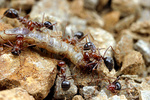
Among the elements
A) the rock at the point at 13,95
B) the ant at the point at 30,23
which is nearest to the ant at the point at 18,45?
the ant at the point at 30,23

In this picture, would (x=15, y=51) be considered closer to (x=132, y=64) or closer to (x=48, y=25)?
(x=48, y=25)

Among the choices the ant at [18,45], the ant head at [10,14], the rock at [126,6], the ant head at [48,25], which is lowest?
the ant at [18,45]

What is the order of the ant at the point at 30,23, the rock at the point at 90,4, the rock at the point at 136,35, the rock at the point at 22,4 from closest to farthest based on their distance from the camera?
the ant at the point at 30,23 < the rock at the point at 136,35 < the rock at the point at 22,4 < the rock at the point at 90,4

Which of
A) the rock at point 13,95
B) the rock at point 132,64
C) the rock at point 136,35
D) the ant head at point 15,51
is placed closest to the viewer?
the rock at point 13,95

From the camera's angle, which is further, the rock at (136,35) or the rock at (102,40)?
the rock at (136,35)

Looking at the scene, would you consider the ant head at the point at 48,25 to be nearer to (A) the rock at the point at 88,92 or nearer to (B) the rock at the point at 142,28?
(A) the rock at the point at 88,92

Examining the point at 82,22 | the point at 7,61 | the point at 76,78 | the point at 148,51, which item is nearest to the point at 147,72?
the point at 148,51

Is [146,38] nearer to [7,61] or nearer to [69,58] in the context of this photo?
[69,58]
